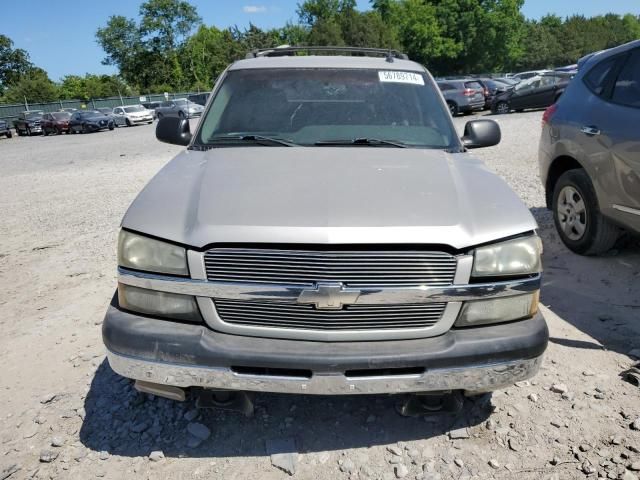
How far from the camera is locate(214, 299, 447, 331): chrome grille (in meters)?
2.20

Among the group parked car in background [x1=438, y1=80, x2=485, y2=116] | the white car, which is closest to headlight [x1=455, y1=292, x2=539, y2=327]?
parked car in background [x1=438, y1=80, x2=485, y2=116]

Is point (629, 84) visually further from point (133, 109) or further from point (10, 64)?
point (10, 64)

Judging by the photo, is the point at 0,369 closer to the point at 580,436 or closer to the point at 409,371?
the point at 409,371

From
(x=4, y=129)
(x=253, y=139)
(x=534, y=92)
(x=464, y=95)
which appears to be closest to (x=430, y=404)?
(x=253, y=139)

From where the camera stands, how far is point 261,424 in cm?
274

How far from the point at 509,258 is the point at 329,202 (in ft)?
2.69

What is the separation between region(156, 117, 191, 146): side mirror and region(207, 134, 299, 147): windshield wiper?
0.52 metres

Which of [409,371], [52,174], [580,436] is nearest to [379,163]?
[409,371]

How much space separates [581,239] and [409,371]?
335cm

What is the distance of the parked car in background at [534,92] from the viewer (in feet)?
70.8

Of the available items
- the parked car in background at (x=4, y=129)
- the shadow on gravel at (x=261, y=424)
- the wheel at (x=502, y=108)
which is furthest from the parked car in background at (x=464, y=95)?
the parked car in background at (x=4, y=129)

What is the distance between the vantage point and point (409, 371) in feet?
7.26

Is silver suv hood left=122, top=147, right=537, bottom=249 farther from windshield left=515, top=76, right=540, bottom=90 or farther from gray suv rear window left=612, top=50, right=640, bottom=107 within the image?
windshield left=515, top=76, right=540, bottom=90

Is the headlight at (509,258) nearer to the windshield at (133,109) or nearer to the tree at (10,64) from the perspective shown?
the windshield at (133,109)
